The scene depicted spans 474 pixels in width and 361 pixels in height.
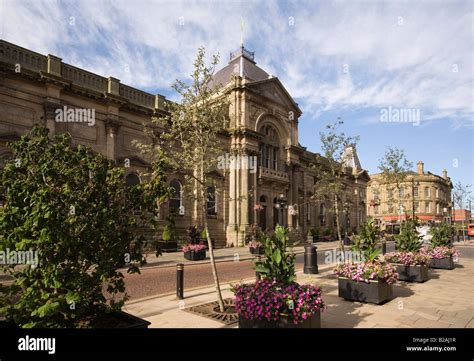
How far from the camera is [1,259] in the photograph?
3.99 m

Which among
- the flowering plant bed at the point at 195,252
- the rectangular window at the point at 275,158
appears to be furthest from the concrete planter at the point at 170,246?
the rectangular window at the point at 275,158

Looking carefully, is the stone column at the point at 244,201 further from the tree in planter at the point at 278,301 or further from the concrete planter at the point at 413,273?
the tree in planter at the point at 278,301

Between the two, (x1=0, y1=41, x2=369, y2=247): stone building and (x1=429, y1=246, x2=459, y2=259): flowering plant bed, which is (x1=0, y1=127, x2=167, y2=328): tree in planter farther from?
(x1=429, y1=246, x2=459, y2=259): flowering plant bed

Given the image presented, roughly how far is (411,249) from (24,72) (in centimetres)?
2129

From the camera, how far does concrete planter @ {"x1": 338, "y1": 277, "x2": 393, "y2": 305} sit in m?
7.84

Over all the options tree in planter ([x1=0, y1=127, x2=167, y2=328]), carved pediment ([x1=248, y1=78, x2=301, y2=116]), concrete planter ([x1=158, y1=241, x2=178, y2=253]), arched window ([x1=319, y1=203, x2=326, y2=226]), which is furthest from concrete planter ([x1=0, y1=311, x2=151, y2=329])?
arched window ([x1=319, y1=203, x2=326, y2=226])

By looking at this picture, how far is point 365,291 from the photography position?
316 inches

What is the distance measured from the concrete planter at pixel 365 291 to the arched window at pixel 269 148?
2458 centimetres

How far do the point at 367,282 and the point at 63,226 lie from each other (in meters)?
6.90

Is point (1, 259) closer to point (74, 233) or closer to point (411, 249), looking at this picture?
point (74, 233)

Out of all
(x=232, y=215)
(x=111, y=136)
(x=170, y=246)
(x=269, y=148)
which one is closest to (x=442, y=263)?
(x=170, y=246)

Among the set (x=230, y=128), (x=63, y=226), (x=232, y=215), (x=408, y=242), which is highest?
(x=230, y=128)

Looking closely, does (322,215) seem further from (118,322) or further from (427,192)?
(118,322)

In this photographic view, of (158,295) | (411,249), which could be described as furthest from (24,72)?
(411,249)
